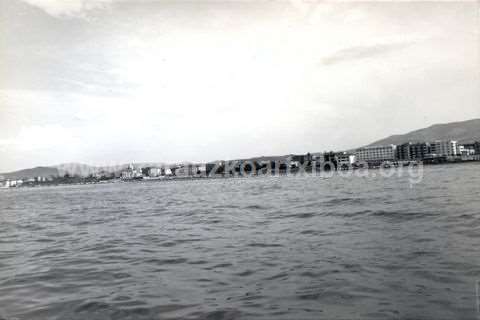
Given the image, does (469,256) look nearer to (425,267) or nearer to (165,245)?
(425,267)

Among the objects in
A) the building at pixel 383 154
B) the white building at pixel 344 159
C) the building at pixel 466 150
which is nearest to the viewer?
the building at pixel 466 150

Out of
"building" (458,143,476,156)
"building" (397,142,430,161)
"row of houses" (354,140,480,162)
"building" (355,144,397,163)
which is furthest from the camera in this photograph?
"building" (355,144,397,163)

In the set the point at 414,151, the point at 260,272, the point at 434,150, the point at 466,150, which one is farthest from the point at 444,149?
the point at 260,272

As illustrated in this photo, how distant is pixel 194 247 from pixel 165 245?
3.61ft

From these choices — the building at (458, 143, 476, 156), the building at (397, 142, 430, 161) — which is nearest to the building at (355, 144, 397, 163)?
the building at (397, 142, 430, 161)

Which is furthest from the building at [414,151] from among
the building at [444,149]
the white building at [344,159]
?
the white building at [344,159]

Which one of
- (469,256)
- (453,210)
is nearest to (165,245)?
(469,256)

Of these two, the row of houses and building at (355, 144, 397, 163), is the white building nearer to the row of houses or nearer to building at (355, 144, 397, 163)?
building at (355, 144, 397, 163)

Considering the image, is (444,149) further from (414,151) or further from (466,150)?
(414,151)

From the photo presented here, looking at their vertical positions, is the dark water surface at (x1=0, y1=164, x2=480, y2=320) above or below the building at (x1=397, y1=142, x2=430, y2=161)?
below

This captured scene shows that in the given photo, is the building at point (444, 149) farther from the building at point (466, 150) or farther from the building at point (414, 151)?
the building at point (414, 151)

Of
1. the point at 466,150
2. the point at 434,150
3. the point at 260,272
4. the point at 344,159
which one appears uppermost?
the point at 434,150

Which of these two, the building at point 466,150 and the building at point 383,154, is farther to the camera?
the building at point 383,154

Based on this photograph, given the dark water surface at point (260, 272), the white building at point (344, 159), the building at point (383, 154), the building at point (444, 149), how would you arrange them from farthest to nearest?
the building at point (383, 154) < the white building at point (344, 159) < the building at point (444, 149) < the dark water surface at point (260, 272)
